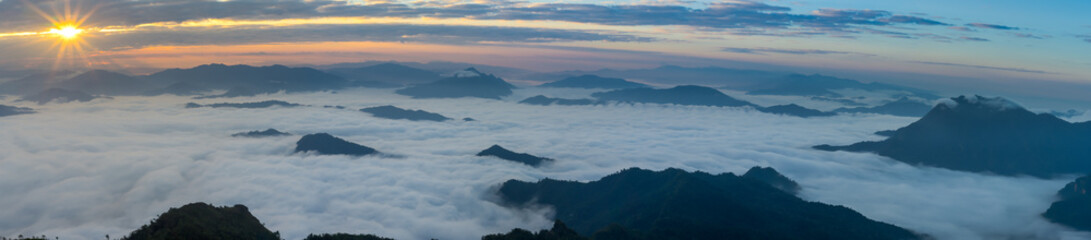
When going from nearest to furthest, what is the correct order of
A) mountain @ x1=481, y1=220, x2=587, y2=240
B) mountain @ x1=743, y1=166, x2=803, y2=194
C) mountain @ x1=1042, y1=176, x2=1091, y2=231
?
mountain @ x1=481, y1=220, x2=587, y2=240, mountain @ x1=1042, y1=176, x2=1091, y2=231, mountain @ x1=743, y1=166, x2=803, y2=194

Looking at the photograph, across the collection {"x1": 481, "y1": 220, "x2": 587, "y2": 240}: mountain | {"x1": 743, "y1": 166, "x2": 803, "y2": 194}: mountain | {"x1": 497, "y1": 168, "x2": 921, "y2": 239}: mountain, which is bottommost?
{"x1": 481, "y1": 220, "x2": 587, "y2": 240}: mountain

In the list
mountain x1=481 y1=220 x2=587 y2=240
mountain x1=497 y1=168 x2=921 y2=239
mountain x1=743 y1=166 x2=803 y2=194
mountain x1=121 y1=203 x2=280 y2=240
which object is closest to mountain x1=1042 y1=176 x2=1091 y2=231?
mountain x1=497 y1=168 x2=921 y2=239

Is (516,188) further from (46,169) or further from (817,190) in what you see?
(46,169)

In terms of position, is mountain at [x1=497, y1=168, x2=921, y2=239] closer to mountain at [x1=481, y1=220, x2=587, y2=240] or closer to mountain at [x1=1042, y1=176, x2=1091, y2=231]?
mountain at [x1=481, y1=220, x2=587, y2=240]

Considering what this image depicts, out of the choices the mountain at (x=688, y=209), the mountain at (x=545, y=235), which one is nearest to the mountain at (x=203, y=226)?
the mountain at (x=545, y=235)

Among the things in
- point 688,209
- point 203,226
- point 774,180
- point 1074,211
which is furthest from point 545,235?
point 1074,211

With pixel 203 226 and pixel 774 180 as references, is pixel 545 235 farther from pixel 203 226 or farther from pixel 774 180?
pixel 774 180

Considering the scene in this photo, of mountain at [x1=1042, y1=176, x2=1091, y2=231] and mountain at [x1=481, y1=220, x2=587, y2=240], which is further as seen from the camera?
mountain at [x1=1042, y1=176, x2=1091, y2=231]
